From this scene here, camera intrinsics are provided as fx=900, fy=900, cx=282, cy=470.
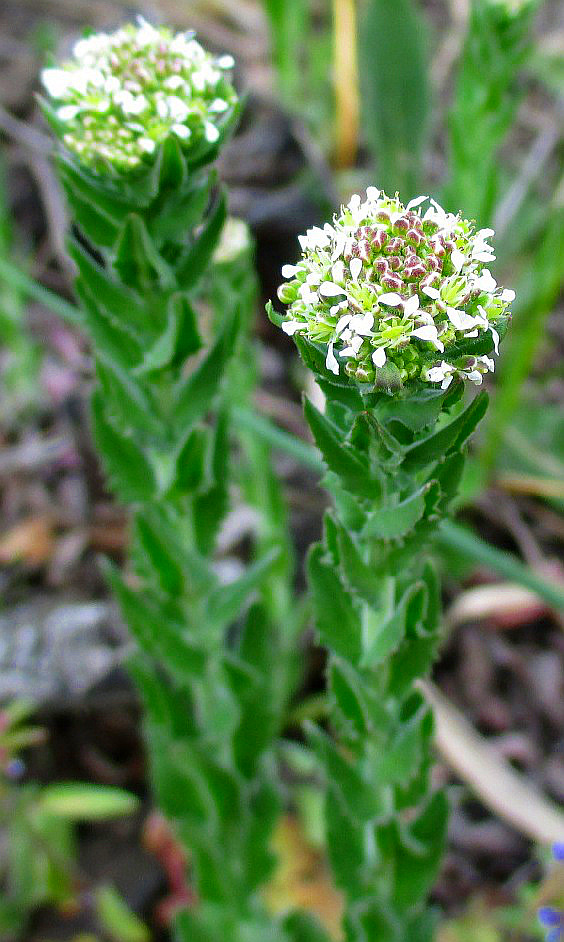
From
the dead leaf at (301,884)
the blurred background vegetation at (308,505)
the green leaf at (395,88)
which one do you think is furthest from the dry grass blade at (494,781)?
the green leaf at (395,88)

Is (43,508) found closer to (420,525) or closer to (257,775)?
(257,775)

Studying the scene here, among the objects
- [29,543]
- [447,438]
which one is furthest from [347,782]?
[29,543]

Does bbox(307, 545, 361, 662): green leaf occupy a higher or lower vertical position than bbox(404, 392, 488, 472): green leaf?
lower

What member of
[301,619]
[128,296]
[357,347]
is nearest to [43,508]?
[301,619]

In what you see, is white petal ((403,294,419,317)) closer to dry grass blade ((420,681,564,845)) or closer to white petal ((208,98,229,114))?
white petal ((208,98,229,114))

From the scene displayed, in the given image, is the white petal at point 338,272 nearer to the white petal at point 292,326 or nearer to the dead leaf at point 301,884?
the white petal at point 292,326

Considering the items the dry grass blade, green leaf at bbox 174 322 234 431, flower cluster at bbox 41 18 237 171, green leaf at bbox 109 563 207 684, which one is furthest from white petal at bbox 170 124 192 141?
the dry grass blade
